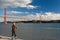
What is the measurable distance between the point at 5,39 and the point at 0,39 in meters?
0.19

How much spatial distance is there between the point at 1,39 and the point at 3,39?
0.08m

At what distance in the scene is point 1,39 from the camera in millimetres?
7215

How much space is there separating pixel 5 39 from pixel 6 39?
0.04 m

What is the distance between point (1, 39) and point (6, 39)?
0.63 feet

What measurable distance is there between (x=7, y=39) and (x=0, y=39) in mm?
269

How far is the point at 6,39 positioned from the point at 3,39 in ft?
0.41

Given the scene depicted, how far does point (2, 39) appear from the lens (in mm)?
7246

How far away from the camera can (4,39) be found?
725 cm

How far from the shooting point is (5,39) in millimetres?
7230

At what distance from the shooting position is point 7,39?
721cm

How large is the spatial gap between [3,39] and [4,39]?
41mm

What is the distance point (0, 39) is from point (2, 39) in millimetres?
87
